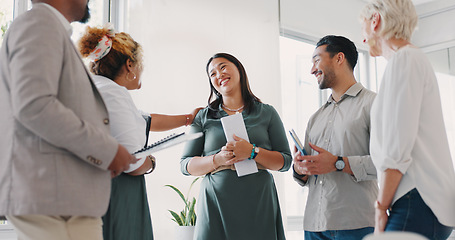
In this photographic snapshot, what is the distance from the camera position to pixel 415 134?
1.42 meters

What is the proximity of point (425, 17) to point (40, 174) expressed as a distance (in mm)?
4085

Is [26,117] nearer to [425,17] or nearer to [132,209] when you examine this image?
[132,209]

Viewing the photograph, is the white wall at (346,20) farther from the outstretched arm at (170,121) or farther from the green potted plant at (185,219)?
the outstretched arm at (170,121)

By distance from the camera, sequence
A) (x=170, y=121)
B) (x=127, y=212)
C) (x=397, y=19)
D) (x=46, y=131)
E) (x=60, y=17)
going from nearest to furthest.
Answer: (x=46, y=131) < (x=60, y=17) < (x=397, y=19) < (x=127, y=212) < (x=170, y=121)

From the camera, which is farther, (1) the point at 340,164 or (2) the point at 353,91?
(2) the point at 353,91

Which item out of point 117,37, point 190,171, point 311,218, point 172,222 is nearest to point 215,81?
point 190,171

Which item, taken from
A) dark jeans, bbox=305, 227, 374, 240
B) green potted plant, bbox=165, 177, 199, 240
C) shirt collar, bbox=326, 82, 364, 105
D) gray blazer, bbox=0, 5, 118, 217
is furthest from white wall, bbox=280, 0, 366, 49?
gray blazer, bbox=0, 5, 118, 217

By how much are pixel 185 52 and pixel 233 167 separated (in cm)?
158

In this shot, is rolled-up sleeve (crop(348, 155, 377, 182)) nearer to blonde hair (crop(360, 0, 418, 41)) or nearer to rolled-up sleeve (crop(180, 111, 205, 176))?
blonde hair (crop(360, 0, 418, 41))

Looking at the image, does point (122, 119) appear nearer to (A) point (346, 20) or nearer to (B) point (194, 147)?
(B) point (194, 147)

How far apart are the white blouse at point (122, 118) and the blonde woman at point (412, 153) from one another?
2.69 feet

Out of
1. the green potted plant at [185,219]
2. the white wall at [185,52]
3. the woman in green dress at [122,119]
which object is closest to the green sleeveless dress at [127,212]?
the woman in green dress at [122,119]

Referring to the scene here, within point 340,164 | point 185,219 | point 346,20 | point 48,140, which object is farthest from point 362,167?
point 346,20

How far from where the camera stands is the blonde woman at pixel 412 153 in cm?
140
